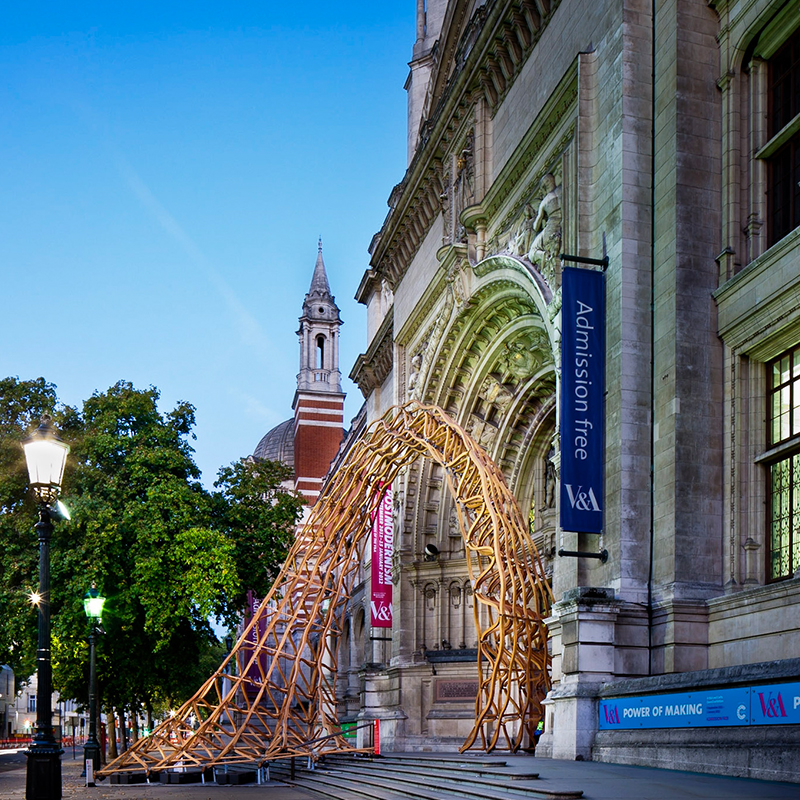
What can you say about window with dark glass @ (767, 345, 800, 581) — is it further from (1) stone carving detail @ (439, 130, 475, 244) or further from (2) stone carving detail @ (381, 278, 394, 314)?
(2) stone carving detail @ (381, 278, 394, 314)

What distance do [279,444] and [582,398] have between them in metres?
74.6

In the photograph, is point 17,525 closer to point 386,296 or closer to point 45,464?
point 386,296

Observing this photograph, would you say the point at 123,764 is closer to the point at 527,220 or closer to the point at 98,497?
the point at 98,497

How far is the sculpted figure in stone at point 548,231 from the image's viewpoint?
2273 cm

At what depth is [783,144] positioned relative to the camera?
17.3 metres

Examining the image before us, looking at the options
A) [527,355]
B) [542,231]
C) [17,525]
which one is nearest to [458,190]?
[527,355]

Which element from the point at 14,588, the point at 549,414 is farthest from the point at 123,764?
the point at 549,414

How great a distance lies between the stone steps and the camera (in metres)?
13.4

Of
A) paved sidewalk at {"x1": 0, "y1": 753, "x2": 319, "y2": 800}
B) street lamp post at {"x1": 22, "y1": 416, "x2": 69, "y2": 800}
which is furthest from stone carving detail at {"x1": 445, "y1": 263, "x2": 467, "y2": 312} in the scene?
street lamp post at {"x1": 22, "y1": 416, "x2": 69, "y2": 800}

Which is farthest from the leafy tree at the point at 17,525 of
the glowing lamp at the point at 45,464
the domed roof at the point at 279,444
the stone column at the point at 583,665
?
the domed roof at the point at 279,444

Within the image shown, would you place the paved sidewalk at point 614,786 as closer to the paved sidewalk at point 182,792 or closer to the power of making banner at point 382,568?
the paved sidewalk at point 182,792

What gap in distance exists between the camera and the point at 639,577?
18.0 metres

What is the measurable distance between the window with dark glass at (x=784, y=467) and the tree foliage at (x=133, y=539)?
1852cm

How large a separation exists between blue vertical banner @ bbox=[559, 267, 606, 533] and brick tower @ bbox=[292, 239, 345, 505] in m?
58.5
